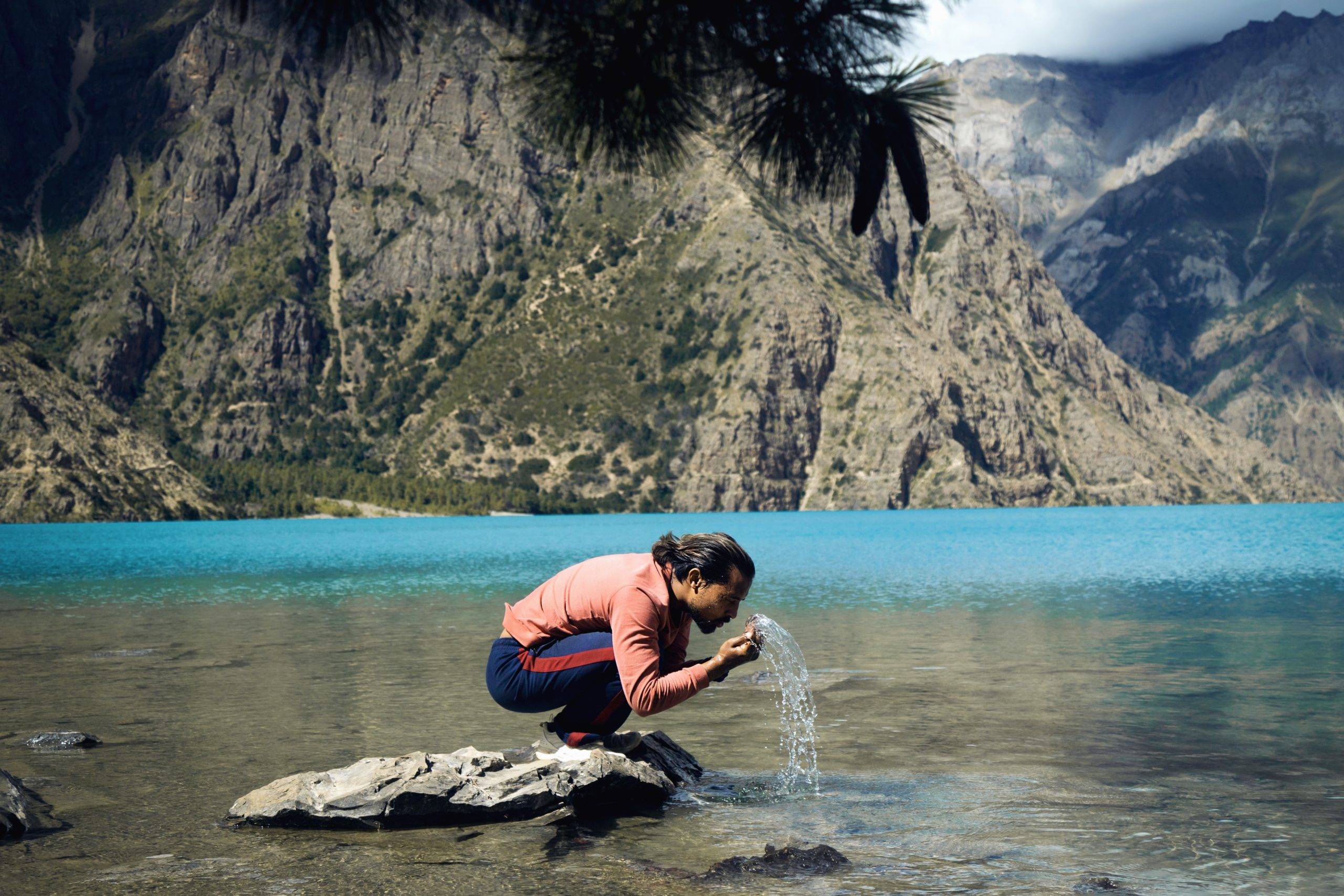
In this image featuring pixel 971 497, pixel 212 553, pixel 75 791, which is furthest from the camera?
pixel 971 497

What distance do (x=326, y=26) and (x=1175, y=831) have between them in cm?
712

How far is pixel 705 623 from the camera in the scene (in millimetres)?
7617

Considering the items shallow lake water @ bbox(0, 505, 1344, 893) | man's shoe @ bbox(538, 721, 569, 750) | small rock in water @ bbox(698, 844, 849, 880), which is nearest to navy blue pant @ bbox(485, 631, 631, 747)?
man's shoe @ bbox(538, 721, 569, 750)

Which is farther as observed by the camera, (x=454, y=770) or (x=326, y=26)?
(x=454, y=770)

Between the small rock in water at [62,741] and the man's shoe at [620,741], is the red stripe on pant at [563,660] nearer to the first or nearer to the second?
the man's shoe at [620,741]

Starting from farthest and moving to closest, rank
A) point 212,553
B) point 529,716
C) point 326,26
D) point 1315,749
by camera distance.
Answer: point 212,553, point 529,716, point 1315,749, point 326,26

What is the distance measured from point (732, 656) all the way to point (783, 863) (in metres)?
1.22

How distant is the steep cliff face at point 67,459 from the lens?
376ft

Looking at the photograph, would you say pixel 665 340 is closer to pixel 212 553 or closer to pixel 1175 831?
pixel 212 553

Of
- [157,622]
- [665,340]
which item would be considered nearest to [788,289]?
[665,340]

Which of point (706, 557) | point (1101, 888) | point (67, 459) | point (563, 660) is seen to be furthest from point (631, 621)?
point (67, 459)

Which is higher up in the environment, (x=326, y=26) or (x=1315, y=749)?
(x=326, y=26)

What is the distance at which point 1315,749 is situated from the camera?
10812 mm

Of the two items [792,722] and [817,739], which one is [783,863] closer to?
[817,739]
